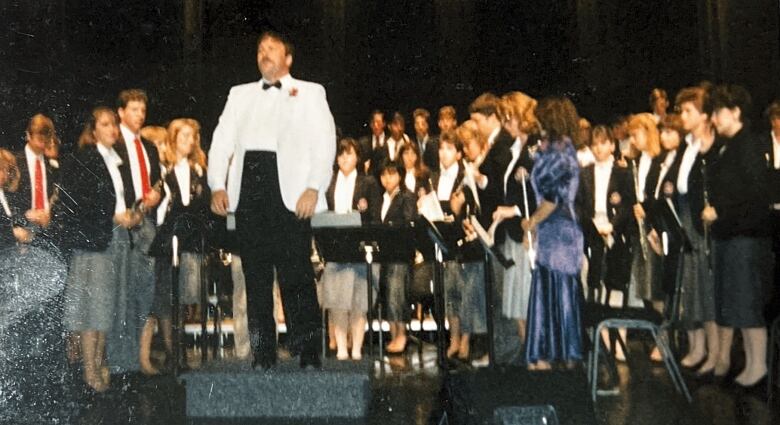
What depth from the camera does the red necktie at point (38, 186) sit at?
405 centimetres

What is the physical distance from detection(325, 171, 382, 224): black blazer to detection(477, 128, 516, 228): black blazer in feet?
1.62

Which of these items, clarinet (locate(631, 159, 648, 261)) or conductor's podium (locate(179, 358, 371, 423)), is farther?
clarinet (locate(631, 159, 648, 261))

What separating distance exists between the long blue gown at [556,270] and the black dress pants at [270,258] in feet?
3.46

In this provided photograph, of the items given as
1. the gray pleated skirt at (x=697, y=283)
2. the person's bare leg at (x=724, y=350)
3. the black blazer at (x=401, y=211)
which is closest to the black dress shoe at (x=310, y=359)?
the black blazer at (x=401, y=211)

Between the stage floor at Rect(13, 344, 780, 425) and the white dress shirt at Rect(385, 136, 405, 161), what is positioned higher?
the white dress shirt at Rect(385, 136, 405, 161)

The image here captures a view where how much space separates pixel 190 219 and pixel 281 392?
0.93 meters

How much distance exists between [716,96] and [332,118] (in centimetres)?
186

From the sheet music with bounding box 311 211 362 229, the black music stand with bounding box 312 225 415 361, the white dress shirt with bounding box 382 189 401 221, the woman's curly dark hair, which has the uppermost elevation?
the woman's curly dark hair

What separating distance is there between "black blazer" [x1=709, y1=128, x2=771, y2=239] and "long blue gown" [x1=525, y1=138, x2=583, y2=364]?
27.6 inches

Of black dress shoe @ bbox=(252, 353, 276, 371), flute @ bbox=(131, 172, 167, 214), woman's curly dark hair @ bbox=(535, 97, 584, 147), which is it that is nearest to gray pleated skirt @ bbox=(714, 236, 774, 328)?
woman's curly dark hair @ bbox=(535, 97, 584, 147)

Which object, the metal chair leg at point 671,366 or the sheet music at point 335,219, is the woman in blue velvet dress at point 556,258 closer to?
the metal chair leg at point 671,366

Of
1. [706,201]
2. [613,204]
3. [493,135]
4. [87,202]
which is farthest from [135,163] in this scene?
[706,201]

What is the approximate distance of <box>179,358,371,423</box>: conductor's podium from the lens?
394cm

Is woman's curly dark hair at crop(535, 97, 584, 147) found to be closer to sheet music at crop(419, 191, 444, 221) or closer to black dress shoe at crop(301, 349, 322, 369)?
sheet music at crop(419, 191, 444, 221)
